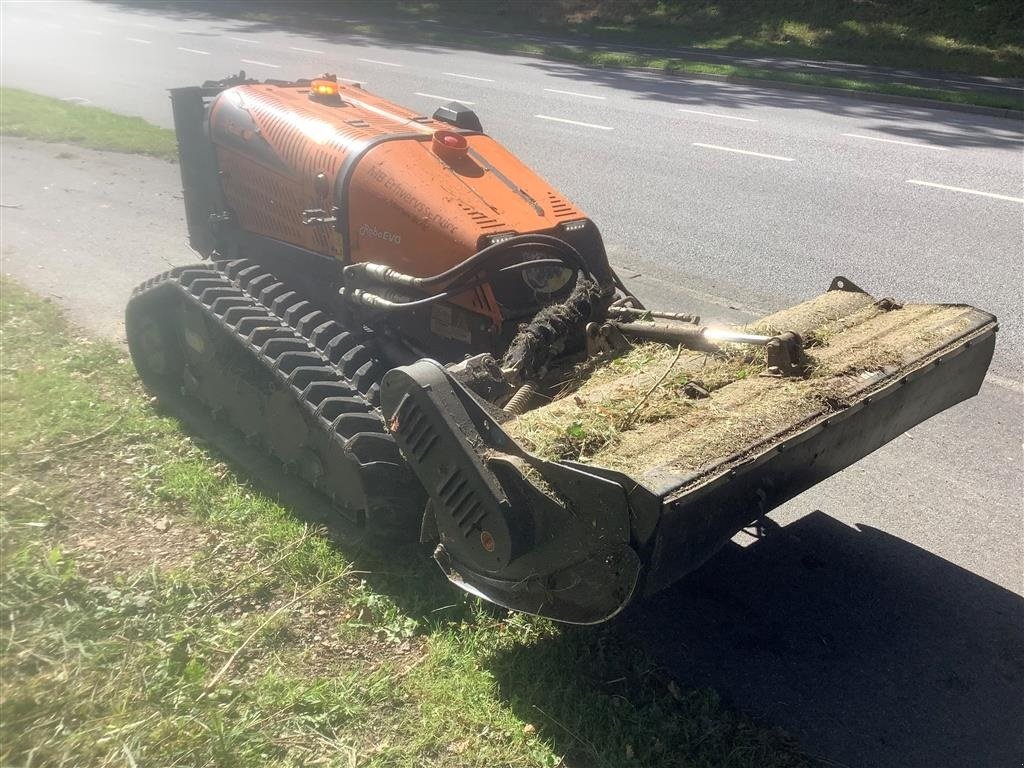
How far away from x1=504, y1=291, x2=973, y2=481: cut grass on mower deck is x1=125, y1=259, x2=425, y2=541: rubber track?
75cm

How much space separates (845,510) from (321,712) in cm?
269

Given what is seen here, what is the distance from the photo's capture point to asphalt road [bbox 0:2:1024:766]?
3623mm

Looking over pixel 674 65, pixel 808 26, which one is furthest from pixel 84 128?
pixel 808 26

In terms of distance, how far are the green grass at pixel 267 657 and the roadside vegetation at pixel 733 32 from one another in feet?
48.3

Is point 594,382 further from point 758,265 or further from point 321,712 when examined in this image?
point 758,265

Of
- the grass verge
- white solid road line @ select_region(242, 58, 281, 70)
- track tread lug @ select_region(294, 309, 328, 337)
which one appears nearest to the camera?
track tread lug @ select_region(294, 309, 328, 337)

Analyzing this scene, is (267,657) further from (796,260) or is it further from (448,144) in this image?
(796,260)

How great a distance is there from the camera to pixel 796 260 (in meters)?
8.16

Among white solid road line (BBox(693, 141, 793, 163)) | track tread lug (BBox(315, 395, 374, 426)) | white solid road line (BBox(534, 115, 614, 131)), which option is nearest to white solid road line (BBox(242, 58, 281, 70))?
white solid road line (BBox(534, 115, 614, 131))

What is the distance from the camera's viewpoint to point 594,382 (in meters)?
3.86

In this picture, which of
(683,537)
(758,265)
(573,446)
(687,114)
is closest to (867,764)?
(683,537)

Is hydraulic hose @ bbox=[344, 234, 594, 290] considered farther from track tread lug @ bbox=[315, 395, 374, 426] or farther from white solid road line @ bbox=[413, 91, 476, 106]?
white solid road line @ bbox=[413, 91, 476, 106]

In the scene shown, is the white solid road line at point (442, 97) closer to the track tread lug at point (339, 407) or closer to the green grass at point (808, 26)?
the green grass at point (808, 26)

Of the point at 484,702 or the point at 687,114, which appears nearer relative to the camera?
the point at 484,702
